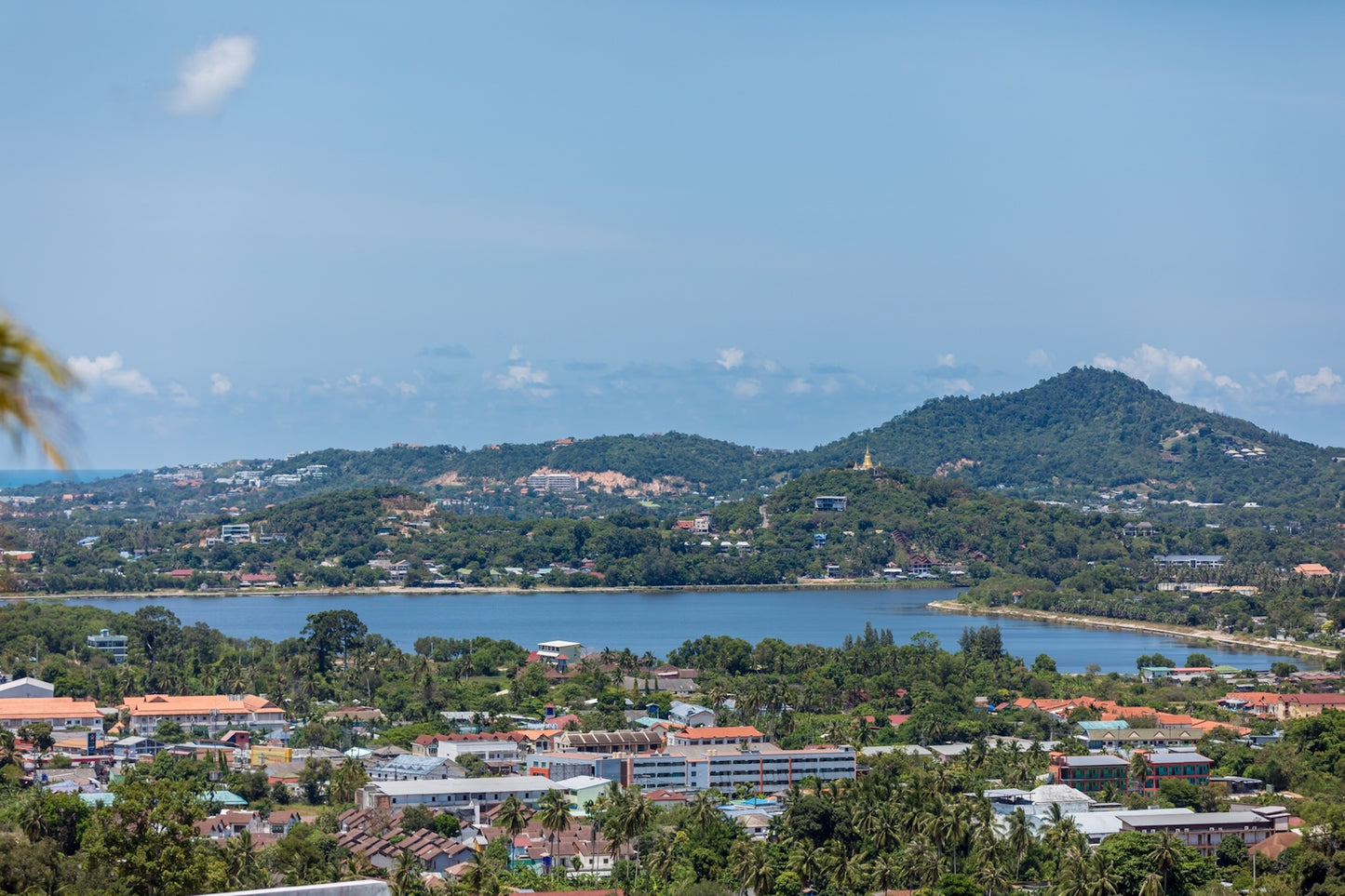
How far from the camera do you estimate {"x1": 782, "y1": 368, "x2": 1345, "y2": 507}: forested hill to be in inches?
5497

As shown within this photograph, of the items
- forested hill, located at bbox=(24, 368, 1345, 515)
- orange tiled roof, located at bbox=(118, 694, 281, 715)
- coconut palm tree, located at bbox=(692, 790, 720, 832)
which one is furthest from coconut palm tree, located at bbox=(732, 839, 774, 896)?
forested hill, located at bbox=(24, 368, 1345, 515)

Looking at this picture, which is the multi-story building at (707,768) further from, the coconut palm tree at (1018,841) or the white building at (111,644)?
the white building at (111,644)

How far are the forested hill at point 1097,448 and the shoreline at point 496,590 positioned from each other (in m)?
52.1

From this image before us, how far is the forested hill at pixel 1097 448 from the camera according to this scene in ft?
458

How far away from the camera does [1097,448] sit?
157500 mm

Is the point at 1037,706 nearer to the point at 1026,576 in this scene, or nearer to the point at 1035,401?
the point at 1026,576

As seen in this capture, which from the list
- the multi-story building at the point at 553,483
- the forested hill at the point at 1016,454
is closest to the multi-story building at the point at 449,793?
the multi-story building at the point at 553,483

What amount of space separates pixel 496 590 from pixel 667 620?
19112 mm

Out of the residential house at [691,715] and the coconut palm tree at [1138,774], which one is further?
the residential house at [691,715]

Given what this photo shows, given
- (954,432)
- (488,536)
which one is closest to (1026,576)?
(488,536)

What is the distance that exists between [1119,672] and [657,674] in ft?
45.2

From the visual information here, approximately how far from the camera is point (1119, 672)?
1831 inches

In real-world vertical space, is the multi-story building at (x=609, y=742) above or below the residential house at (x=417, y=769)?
above

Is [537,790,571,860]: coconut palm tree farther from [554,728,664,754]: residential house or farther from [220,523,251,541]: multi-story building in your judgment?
[220,523,251,541]: multi-story building
